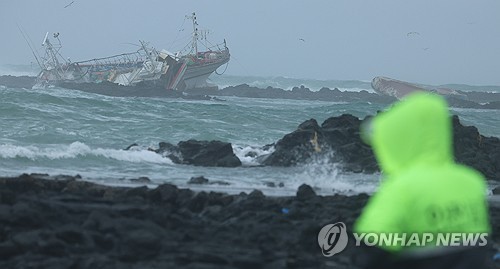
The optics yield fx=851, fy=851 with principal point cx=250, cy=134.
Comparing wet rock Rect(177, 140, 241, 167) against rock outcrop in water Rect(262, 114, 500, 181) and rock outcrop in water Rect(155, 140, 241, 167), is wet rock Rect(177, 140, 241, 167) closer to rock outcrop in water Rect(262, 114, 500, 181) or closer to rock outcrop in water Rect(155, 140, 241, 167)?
rock outcrop in water Rect(155, 140, 241, 167)

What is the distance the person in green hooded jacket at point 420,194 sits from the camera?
2.79m

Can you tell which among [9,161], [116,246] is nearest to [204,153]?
[9,161]

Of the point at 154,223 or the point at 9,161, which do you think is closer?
the point at 154,223

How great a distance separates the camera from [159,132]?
25.9 metres

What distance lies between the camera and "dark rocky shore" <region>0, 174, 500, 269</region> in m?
7.25

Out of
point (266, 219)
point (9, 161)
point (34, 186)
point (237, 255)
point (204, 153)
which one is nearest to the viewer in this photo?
point (237, 255)

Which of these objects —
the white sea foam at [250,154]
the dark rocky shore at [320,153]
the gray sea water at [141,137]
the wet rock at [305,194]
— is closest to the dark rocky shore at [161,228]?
the wet rock at [305,194]

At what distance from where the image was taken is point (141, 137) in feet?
78.4

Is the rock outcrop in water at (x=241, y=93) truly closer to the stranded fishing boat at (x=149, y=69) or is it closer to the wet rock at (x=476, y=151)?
the stranded fishing boat at (x=149, y=69)

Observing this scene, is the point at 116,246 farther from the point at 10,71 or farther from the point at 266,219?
the point at 10,71

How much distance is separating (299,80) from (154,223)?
99.0 m

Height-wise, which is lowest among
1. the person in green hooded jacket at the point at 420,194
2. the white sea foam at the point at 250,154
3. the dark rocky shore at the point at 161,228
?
the white sea foam at the point at 250,154

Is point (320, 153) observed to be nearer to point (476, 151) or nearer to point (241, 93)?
point (476, 151)

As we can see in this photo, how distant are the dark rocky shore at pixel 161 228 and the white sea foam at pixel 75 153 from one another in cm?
589
